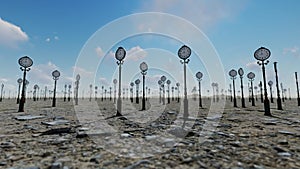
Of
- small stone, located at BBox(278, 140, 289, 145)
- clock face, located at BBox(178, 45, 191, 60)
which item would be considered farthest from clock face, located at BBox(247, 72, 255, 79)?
small stone, located at BBox(278, 140, 289, 145)

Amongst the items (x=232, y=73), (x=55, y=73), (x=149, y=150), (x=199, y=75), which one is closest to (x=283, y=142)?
(x=149, y=150)

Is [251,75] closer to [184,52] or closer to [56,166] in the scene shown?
[184,52]

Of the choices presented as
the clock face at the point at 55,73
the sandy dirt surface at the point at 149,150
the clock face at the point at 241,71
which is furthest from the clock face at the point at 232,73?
the clock face at the point at 55,73

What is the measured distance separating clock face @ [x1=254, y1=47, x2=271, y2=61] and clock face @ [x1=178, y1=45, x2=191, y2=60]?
639cm

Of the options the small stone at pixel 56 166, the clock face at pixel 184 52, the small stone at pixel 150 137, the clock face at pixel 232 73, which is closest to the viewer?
the small stone at pixel 56 166

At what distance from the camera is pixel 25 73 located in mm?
17016

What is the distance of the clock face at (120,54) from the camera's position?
48.0ft

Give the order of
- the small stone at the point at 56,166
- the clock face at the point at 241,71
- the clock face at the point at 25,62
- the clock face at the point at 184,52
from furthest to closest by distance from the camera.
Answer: the clock face at the point at 241,71 → the clock face at the point at 25,62 → the clock face at the point at 184,52 → the small stone at the point at 56,166

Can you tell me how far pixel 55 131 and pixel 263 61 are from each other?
15.0 metres

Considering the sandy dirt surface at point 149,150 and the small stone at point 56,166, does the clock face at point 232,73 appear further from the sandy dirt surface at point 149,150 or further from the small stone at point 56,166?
the small stone at point 56,166

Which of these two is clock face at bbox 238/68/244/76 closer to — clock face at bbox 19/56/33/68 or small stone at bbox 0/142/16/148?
clock face at bbox 19/56/33/68

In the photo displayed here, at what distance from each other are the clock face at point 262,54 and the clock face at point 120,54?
34.3 ft

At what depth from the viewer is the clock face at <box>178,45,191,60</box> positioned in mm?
12554

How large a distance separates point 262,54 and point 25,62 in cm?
2000
